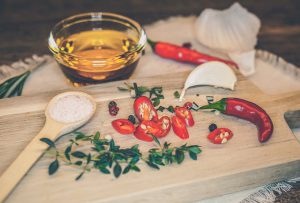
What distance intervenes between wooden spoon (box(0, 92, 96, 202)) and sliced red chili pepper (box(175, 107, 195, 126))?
0.27m

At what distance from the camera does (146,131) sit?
1.23 meters

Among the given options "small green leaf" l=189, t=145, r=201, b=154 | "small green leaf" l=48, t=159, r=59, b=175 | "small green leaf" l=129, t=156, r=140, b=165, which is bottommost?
"small green leaf" l=48, t=159, r=59, b=175

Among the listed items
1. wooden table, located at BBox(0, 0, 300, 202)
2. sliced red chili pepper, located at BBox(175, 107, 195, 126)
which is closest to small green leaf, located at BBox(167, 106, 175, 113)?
sliced red chili pepper, located at BBox(175, 107, 195, 126)

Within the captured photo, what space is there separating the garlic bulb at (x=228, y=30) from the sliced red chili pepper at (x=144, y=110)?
2.17 feet

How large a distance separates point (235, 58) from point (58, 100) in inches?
33.1

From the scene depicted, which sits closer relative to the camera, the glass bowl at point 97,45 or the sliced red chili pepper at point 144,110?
the sliced red chili pepper at point 144,110

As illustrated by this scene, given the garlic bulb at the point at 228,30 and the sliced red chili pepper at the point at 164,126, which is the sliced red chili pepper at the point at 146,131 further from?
the garlic bulb at the point at 228,30

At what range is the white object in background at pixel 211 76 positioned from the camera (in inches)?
56.4

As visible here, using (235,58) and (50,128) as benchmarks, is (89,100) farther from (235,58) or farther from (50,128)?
(235,58)

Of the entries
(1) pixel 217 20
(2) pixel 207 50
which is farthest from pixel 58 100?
(1) pixel 217 20

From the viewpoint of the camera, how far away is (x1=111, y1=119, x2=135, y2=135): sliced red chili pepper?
4.11ft

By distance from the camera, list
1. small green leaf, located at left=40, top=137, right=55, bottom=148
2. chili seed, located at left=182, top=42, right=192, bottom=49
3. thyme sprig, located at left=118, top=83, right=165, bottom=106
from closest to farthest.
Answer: small green leaf, located at left=40, top=137, right=55, bottom=148 → thyme sprig, located at left=118, top=83, right=165, bottom=106 → chili seed, located at left=182, top=42, right=192, bottom=49

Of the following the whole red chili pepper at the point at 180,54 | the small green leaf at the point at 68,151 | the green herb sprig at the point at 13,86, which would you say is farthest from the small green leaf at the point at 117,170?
the whole red chili pepper at the point at 180,54

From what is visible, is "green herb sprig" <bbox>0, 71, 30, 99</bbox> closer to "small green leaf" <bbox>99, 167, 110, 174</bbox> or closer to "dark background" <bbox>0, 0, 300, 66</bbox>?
"dark background" <bbox>0, 0, 300, 66</bbox>
